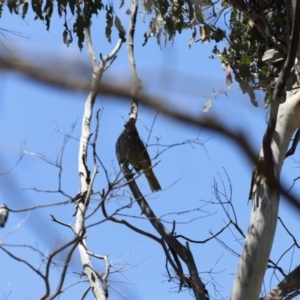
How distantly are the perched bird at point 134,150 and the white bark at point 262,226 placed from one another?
56.9 inches

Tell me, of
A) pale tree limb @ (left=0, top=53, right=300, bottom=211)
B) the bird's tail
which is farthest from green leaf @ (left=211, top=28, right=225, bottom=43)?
pale tree limb @ (left=0, top=53, right=300, bottom=211)

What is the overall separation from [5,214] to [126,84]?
2895 mm

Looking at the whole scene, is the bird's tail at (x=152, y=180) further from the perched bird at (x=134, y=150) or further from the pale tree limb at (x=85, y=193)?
the pale tree limb at (x=85, y=193)

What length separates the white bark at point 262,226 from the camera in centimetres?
388

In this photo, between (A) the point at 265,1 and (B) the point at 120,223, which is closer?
(B) the point at 120,223

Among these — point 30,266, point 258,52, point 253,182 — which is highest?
point 258,52

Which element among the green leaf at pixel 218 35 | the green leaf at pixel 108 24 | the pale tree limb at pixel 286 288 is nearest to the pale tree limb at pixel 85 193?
the green leaf at pixel 108 24

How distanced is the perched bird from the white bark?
1.44 meters

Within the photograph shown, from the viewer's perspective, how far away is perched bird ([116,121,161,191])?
539 centimetres

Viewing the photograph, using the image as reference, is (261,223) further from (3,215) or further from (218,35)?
(218,35)

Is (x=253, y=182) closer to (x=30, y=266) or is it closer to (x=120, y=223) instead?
(x=120, y=223)

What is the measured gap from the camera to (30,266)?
3.12m

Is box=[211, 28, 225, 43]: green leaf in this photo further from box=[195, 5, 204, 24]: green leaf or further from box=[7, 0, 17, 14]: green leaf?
box=[7, 0, 17, 14]: green leaf

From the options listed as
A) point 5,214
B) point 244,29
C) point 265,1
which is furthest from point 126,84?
point 244,29
